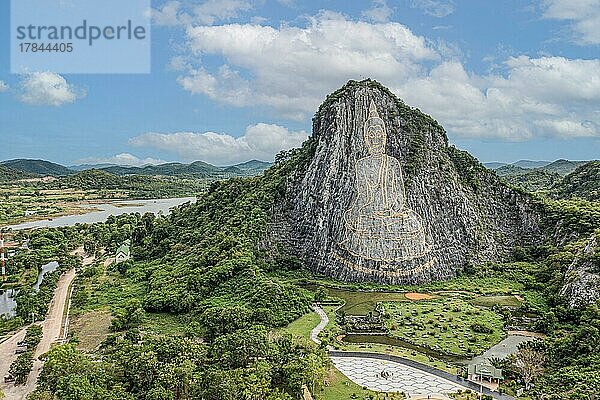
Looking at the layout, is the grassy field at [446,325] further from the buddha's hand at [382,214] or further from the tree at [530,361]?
the buddha's hand at [382,214]

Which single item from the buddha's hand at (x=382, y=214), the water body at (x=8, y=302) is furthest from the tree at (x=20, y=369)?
the buddha's hand at (x=382, y=214)

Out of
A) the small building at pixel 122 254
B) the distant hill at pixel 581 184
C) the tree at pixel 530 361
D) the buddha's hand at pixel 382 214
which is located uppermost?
the distant hill at pixel 581 184

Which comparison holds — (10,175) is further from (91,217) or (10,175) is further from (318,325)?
(318,325)

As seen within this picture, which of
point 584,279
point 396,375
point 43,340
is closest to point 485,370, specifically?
point 396,375

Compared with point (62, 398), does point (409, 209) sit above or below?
above

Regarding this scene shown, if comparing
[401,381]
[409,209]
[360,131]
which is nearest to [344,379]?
[401,381]

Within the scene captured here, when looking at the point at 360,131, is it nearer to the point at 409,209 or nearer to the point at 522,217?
the point at 409,209

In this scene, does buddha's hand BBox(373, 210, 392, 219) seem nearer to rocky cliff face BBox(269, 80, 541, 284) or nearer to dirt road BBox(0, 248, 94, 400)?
rocky cliff face BBox(269, 80, 541, 284)
